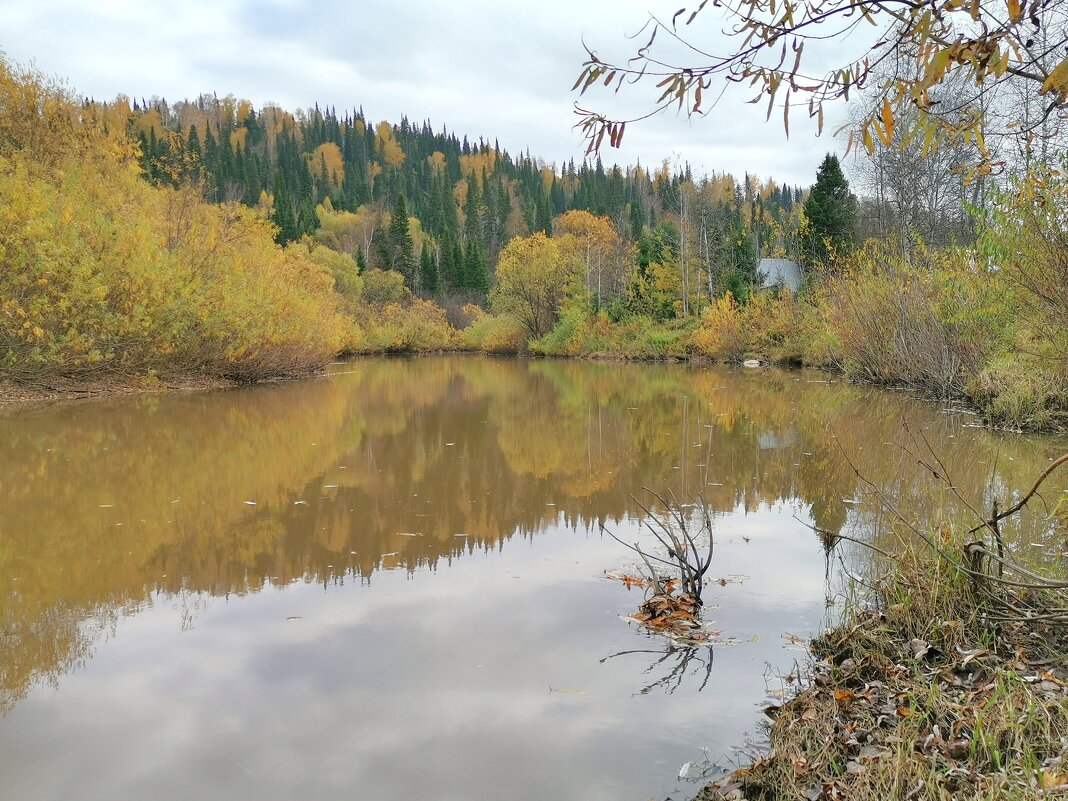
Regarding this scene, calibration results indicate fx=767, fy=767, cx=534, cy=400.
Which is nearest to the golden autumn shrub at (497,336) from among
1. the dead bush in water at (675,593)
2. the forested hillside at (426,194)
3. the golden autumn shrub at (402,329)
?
the golden autumn shrub at (402,329)

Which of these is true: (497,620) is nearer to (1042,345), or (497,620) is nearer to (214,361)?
(1042,345)

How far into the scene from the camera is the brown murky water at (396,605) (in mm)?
3416

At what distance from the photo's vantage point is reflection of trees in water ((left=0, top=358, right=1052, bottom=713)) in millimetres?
6027

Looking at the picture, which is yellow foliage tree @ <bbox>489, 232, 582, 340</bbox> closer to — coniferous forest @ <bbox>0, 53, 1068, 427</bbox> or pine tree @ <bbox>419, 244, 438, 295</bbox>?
coniferous forest @ <bbox>0, 53, 1068, 427</bbox>

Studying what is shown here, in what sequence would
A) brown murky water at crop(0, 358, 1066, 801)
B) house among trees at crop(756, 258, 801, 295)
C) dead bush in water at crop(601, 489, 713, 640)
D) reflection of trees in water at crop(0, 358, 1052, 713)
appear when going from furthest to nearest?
1. house among trees at crop(756, 258, 801, 295)
2. reflection of trees in water at crop(0, 358, 1052, 713)
3. dead bush in water at crop(601, 489, 713, 640)
4. brown murky water at crop(0, 358, 1066, 801)

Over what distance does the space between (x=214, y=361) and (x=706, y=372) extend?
57.4 feet

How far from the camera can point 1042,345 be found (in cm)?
1108

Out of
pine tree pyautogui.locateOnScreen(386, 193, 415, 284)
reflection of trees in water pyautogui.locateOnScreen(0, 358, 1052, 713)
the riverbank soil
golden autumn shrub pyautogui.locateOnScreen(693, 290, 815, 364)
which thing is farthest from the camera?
pine tree pyautogui.locateOnScreen(386, 193, 415, 284)

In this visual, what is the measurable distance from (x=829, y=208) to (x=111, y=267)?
32.0 m

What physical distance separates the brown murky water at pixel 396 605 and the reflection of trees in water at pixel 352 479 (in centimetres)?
5

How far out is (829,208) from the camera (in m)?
37.7

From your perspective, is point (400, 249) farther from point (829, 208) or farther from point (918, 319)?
point (918, 319)

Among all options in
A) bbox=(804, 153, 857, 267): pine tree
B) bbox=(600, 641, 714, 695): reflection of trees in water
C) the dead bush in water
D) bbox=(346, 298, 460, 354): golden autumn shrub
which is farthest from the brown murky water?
bbox=(346, 298, 460, 354): golden autumn shrub

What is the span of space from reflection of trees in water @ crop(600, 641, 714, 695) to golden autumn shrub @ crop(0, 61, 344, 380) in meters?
16.5
